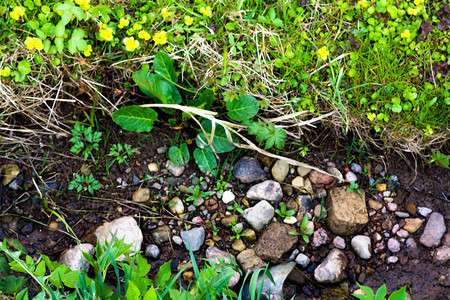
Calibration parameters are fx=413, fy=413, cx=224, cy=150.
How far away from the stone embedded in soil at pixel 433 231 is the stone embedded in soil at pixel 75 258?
195 cm

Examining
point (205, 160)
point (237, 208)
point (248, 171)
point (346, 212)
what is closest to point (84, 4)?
point (205, 160)

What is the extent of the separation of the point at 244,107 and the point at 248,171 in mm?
409

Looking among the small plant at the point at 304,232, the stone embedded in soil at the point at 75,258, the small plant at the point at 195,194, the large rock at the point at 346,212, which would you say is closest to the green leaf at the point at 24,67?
the stone embedded in soil at the point at 75,258

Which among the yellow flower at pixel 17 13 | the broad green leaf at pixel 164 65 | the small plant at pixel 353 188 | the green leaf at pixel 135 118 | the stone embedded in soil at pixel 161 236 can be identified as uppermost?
the yellow flower at pixel 17 13

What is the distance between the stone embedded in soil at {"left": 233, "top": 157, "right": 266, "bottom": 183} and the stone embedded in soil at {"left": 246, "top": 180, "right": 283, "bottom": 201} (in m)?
0.05

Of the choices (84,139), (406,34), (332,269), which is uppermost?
(406,34)

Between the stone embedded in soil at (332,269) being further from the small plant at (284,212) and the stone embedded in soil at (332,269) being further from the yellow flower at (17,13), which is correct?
the yellow flower at (17,13)

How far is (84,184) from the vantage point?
8.25 feet

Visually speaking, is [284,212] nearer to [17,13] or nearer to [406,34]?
[406,34]

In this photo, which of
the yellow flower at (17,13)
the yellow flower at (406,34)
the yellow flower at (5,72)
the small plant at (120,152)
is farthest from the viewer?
the small plant at (120,152)

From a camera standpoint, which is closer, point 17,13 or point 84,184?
point 17,13

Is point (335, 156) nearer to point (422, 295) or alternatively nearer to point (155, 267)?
point (422, 295)

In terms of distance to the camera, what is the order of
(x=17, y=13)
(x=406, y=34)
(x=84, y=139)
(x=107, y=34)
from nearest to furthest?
(x=17, y=13)
(x=107, y=34)
(x=406, y=34)
(x=84, y=139)

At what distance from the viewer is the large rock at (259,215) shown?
8.19ft
